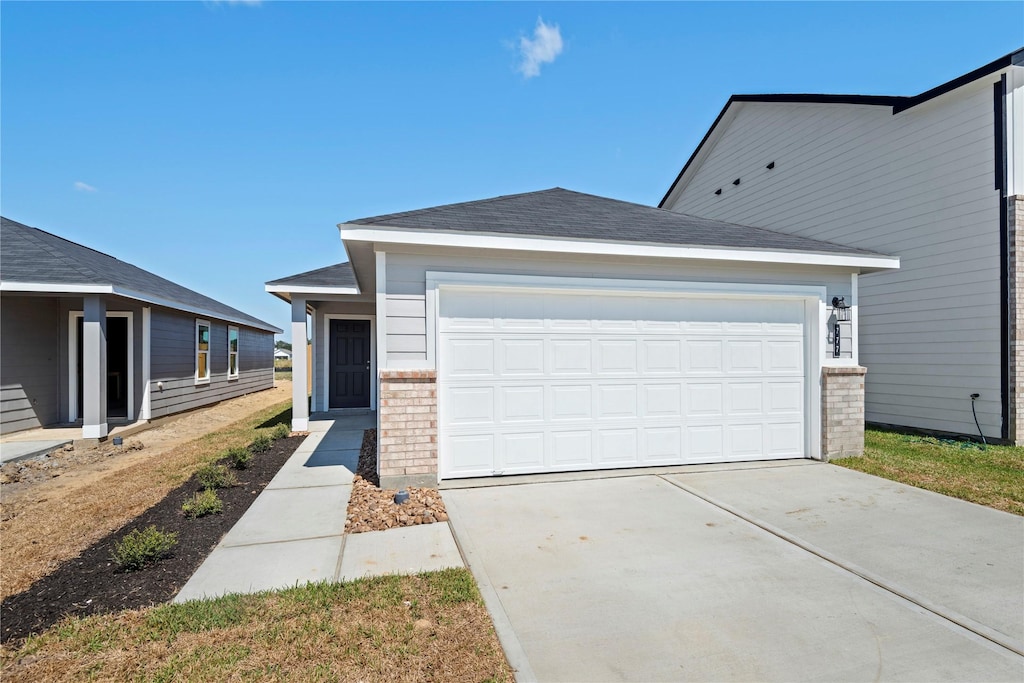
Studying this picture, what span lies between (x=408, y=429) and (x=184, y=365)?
34.0 ft

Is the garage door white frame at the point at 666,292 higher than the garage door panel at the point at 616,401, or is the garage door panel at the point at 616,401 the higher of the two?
the garage door white frame at the point at 666,292

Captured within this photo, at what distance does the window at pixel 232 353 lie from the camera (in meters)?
15.9

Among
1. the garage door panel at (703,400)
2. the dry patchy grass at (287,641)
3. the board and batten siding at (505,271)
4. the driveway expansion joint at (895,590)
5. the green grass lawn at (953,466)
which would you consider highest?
the board and batten siding at (505,271)

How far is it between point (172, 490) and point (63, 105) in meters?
7.93

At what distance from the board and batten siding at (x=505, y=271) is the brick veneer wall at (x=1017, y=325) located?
367 centimetres

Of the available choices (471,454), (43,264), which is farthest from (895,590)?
(43,264)

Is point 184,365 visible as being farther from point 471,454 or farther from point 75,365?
point 471,454

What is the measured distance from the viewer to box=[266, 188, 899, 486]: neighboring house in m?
5.34

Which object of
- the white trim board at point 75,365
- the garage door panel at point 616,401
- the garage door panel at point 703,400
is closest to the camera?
the garage door panel at point 616,401

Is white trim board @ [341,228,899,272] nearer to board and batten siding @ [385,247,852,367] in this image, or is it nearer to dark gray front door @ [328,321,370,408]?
board and batten siding @ [385,247,852,367]

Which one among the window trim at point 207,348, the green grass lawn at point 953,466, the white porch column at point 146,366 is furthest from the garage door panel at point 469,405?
the window trim at point 207,348

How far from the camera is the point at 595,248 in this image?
561 centimetres

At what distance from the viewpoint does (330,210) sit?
15.8m

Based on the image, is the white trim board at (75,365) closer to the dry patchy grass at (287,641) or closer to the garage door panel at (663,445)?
the dry patchy grass at (287,641)
